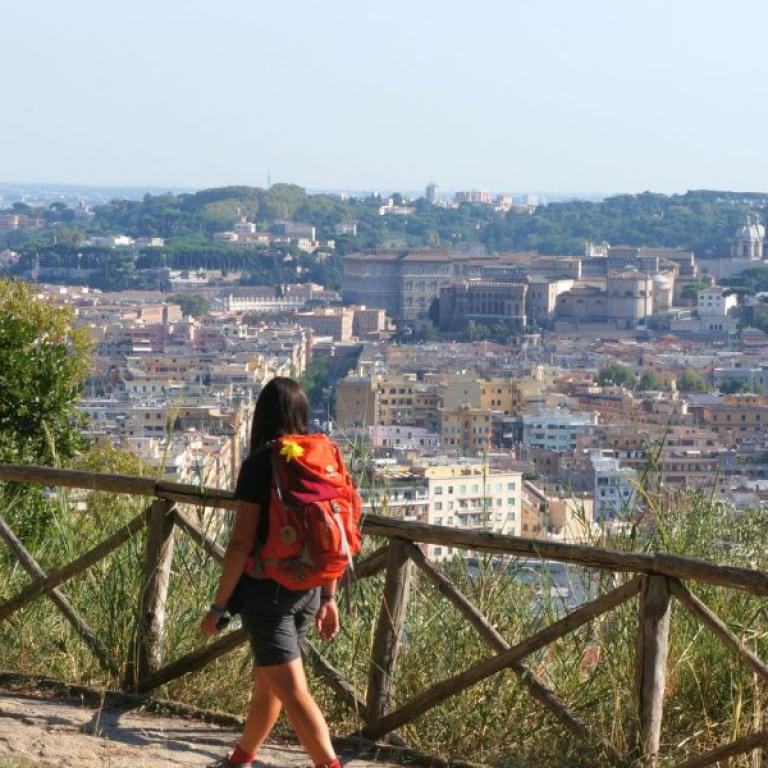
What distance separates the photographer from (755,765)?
8.44 ft

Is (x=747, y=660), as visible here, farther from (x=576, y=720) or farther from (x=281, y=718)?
(x=281, y=718)

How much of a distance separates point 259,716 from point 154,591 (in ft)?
1.60

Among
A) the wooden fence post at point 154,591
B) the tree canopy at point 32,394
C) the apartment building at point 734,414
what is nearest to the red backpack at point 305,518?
the wooden fence post at point 154,591

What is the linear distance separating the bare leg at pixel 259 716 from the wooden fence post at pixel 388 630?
0.87ft

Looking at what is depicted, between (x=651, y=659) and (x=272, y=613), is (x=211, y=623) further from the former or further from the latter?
(x=651, y=659)

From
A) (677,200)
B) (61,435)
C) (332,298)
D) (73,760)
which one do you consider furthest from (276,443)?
(677,200)

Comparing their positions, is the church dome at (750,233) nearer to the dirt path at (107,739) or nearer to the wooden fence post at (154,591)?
the wooden fence post at (154,591)

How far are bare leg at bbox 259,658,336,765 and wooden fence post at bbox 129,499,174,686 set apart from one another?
51 centimetres

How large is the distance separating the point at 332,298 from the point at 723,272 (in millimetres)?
18215

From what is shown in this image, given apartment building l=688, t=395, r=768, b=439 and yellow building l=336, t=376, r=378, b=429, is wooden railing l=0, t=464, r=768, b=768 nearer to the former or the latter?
yellow building l=336, t=376, r=378, b=429

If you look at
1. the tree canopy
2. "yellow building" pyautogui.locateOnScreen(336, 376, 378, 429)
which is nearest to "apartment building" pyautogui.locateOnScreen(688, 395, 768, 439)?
"yellow building" pyautogui.locateOnScreen(336, 376, 378, 429)

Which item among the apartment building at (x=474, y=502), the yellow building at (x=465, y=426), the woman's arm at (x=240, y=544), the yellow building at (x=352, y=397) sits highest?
the woman's arm at (x=240, y=544)

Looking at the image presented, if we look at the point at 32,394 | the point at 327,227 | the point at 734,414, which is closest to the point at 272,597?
the point at 32,394

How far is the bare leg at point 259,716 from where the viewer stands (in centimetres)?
261
